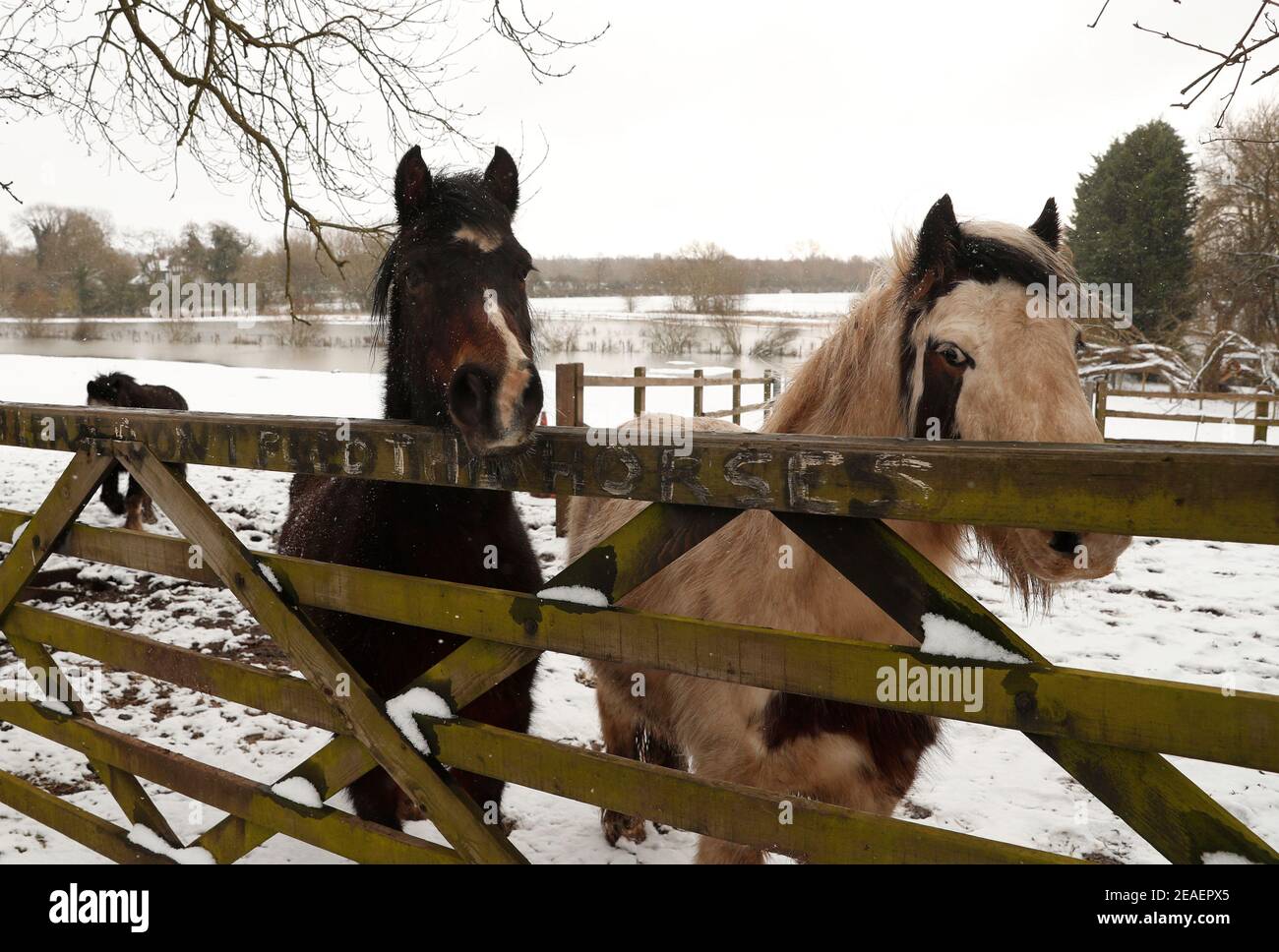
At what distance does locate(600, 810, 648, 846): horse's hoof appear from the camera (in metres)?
3.46

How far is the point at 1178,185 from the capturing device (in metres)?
25.7

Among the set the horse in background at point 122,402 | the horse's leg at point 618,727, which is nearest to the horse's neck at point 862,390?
→ the horse's leg at point 618,727

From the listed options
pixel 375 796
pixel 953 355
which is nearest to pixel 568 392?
pixel 375 796

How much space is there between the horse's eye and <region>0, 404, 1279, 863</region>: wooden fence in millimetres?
614

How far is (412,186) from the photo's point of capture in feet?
8.07

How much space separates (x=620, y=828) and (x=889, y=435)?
7.81 ft

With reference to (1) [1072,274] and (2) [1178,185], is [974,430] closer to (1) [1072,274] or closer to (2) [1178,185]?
(1) [1072,274]

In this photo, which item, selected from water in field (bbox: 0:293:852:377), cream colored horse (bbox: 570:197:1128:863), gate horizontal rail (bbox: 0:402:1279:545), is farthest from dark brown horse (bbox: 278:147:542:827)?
water in field (bbox: 0:293:852:377)

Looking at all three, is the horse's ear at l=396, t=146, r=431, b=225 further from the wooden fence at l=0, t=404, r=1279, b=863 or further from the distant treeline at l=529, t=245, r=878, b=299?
the distant treeline at l=529, t=245, r=878, b=299

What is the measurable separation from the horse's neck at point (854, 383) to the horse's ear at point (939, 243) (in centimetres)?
17

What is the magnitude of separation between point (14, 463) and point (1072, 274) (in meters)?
14.3

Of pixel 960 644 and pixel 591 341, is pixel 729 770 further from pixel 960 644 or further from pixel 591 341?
pixel 591 341
